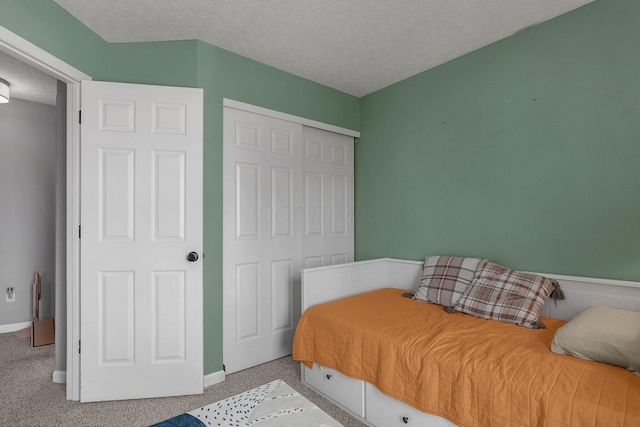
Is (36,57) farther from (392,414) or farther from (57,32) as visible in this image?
(392,414)

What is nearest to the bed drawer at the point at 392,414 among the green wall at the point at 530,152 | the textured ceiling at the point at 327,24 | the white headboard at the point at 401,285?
the white headboard at the point at 401,285

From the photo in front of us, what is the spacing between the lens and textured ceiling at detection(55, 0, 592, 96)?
76.5 inches

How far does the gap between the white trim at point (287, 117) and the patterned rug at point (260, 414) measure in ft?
6.59

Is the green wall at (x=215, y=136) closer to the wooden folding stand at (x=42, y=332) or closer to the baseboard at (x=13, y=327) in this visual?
the wooden folding stand at (x=42, y=332)

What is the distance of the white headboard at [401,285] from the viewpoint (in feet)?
→ 5.97

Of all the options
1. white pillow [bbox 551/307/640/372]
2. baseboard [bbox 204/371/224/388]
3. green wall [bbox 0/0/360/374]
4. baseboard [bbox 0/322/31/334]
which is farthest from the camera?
baseboard [bbox 0/322/31/334]

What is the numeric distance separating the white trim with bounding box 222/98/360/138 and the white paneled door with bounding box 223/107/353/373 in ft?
0.13

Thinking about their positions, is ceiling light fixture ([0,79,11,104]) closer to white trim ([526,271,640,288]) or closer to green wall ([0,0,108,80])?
green wall ([0,0,108,80])

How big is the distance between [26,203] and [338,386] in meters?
3.84

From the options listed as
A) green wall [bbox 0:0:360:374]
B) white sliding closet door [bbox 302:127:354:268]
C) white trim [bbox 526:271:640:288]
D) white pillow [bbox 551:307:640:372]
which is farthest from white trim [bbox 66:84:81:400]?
white trim [bbox 526:271:640:288]

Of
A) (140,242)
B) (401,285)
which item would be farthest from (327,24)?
(401,285)

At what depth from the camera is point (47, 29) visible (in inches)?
72.1

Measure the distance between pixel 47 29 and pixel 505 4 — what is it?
2.70 metres

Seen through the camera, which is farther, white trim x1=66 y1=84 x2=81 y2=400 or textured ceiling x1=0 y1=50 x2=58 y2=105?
textured ceiling x1=0 y1=50 x2=58 y2=105
